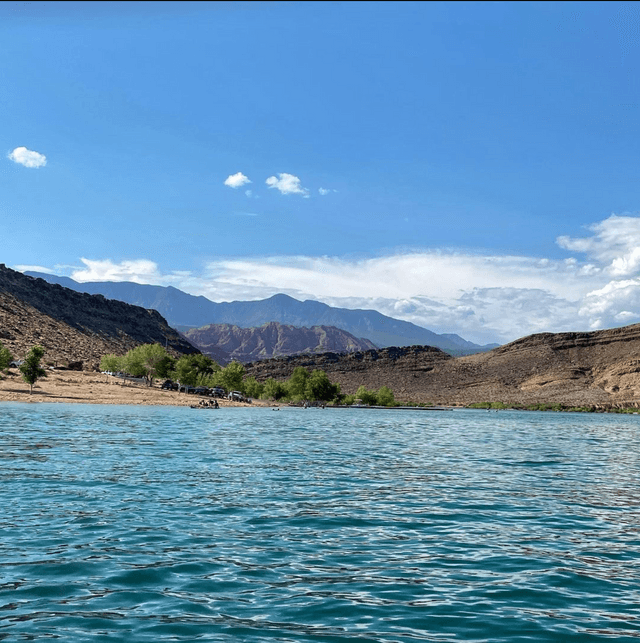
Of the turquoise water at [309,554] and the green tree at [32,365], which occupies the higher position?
the green tree at [32,365]

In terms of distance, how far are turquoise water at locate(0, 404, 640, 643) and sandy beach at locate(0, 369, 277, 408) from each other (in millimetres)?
86517

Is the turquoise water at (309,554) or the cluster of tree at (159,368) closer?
the turquoise water at (309,554)

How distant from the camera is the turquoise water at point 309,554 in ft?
35.1

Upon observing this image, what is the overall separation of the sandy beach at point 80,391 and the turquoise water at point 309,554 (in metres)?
86.5

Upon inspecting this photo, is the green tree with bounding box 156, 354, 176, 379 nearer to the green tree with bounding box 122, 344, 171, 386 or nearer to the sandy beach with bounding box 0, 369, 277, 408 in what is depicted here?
the green tree with bounding box 122, 344, 171, 386

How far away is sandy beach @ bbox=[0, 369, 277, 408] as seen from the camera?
368ft

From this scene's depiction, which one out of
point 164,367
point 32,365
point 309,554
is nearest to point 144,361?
point 164,367

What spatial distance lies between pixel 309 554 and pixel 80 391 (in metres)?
121

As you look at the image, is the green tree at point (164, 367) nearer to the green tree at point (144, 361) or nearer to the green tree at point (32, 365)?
the green tree at point (144, 361)

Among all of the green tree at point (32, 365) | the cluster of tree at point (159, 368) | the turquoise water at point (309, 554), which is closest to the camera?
the turquoise water at point (309, 554)

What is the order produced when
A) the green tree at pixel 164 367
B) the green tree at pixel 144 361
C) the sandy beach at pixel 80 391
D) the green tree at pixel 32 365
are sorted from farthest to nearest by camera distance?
the green tree at pixel 164 367 < the green tree at pixel 144 361 < the sandy beach at pixel 80 391 < the green tree at pixel 32 365

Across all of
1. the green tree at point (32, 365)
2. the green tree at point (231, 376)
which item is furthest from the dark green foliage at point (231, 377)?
the green tree at point (32, 365)

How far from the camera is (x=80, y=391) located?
126 metres

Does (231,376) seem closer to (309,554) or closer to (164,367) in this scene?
(164,367)
